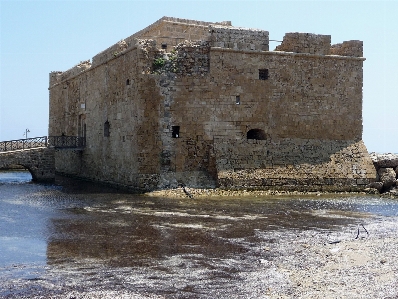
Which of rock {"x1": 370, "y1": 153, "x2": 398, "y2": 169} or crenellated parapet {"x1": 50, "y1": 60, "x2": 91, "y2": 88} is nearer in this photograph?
rock {"x1": 370, "y1": 153, "x2": 398, "y2": 169}

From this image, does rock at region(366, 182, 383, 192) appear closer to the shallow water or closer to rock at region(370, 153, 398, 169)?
rock at region(370, 153, 398, 169)

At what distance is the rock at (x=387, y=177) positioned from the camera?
17.6 meters

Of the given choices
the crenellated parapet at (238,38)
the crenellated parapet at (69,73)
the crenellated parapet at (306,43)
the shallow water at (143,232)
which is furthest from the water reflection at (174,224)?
Result: the crenellated parapet at (69,73)

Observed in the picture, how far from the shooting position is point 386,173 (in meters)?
17.8

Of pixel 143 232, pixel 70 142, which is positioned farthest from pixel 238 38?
pixel 70 142

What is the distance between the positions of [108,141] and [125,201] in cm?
537

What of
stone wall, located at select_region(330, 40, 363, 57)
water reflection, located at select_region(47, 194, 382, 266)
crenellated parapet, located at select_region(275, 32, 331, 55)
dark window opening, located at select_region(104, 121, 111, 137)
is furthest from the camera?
dark window opening, located at select_region(104, 121, 111, 137)

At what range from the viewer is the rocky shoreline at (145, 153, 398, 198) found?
52.0 feet

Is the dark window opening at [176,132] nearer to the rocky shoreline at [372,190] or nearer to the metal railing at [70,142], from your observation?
the rocky shoreline at [372,190]

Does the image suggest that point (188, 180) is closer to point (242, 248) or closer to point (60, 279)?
point (242, 248)

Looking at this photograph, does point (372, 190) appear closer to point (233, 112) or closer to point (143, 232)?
point (233, 112)

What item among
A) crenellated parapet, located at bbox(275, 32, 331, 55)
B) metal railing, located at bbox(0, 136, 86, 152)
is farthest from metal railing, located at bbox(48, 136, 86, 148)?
crenellated parapet, located at bbox(275, 32, 331, 55)

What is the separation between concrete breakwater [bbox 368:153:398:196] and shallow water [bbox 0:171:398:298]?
1.20 meters

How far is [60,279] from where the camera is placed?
632cm
